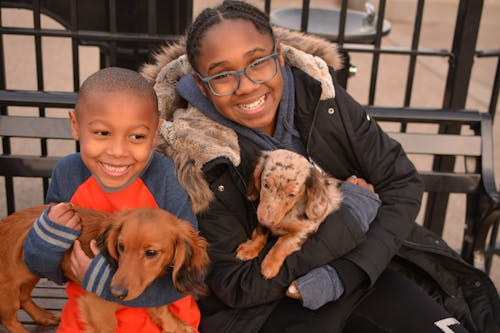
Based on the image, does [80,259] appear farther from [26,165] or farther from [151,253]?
[26,165]

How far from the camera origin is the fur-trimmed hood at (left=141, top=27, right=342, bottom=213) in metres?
2.34

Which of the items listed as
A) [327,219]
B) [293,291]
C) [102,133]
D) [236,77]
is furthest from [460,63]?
[102,133]

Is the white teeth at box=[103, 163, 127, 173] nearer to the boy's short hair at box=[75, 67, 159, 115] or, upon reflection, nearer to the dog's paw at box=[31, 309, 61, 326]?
the boy's short hair at box=[75, 67, 159, 115]

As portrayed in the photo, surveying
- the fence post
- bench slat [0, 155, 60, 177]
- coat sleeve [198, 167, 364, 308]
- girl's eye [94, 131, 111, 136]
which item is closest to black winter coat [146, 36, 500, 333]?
coat sleeve [198, 167, 364, 308]

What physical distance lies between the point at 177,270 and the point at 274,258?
500 mm

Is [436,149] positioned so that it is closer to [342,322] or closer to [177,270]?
[342,322]

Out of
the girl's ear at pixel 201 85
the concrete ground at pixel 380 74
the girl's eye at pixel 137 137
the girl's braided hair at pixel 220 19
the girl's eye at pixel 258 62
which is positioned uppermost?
the girl's braided hair at pixel 220 19

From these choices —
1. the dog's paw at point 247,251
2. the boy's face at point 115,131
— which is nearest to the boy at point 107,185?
the boy's face at point 115,131

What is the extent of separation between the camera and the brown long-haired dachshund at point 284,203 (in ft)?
7.66

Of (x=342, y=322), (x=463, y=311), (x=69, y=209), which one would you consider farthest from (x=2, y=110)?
(x=463, y=311)

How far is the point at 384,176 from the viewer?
275 cm

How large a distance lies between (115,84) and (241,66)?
1.74 ft

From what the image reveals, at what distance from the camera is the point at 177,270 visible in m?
2.05

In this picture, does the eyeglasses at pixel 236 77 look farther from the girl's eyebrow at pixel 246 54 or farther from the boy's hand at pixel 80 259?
the boy's hand at pixel 80 259
